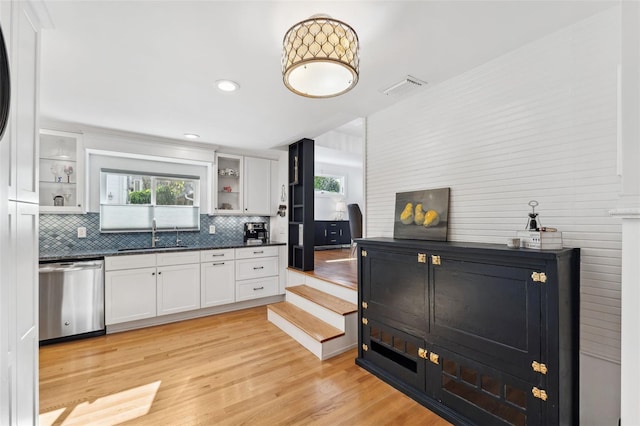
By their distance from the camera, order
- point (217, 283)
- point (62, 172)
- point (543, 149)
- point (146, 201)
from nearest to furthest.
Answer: point (543, 149) < point (62, 172) < point (217, 283) < point (146, 201)

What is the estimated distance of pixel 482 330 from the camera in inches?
66.4

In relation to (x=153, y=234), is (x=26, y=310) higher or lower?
lower

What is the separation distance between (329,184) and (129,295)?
5531 mm

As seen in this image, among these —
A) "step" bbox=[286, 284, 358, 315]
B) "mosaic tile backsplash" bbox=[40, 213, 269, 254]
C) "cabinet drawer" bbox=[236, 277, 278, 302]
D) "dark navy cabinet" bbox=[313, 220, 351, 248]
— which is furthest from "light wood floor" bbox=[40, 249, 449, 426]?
"dark navy cabinet" bbox=[313, 220, 351, 248]

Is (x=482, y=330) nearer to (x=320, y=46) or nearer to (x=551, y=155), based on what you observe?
(x=551, y=155)

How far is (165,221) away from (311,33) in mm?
3709

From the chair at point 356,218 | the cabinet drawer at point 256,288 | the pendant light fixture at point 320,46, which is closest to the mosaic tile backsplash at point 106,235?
the cabinet drawer at point 256,288

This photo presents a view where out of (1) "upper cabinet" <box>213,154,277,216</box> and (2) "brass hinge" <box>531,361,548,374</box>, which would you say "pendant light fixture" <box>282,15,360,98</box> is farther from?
(1) "upper cabinet" <box>213,154,277,216</box>

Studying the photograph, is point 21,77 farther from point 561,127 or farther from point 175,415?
point 561,127

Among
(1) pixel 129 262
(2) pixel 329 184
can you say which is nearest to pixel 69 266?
(1) pixel 129 262

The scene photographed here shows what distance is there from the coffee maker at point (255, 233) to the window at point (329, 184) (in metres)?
3.16

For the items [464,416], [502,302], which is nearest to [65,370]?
[464,416]

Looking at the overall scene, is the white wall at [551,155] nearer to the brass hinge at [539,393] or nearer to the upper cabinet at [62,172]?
the brass hinge at [539,393]

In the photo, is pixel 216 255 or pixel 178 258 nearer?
pixel 178 258
